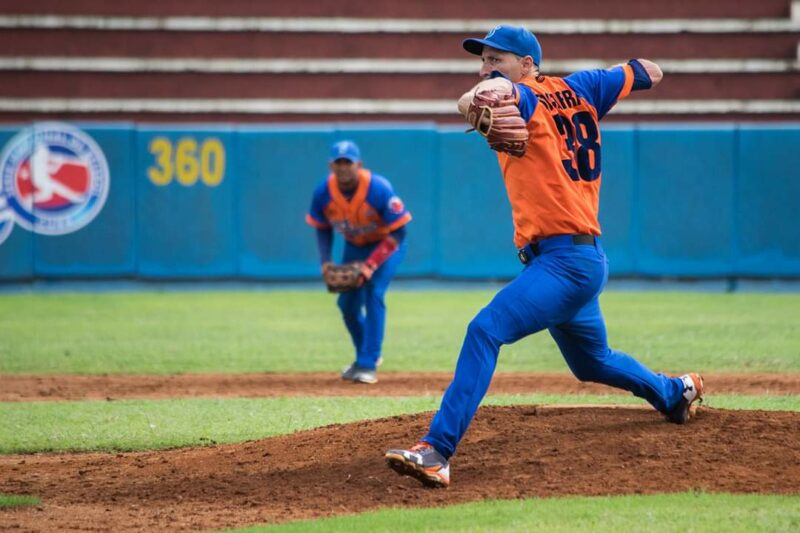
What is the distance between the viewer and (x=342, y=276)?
1020 centimetres

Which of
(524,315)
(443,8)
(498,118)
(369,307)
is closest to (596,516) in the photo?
(524,315)

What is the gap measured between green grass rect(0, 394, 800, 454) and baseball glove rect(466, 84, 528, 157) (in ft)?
9.78

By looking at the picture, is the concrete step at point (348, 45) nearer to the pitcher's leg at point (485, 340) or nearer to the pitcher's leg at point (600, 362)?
the pitcher's leg at point (600, 362)

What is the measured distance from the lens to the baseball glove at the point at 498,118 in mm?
5305

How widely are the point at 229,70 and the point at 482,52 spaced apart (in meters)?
15.5

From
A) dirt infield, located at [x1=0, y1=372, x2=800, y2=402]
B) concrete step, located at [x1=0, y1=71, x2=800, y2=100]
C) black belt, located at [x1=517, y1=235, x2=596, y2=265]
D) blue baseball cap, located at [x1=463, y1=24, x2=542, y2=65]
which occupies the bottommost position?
dirt infield, located at [x1=0, y1=372, x2=800, y2=402]

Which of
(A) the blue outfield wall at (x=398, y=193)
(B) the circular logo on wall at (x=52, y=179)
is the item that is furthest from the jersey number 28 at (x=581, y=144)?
(B) the circular logo on wall at (x=52, y=179)

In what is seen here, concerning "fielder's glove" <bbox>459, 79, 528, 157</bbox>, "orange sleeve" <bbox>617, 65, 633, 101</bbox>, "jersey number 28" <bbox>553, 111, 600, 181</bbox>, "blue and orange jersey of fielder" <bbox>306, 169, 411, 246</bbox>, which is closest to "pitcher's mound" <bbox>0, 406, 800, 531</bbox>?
"jersey number 28" <bbox>553, 111, 600, 181</bbox>

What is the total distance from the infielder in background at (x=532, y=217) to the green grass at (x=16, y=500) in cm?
173

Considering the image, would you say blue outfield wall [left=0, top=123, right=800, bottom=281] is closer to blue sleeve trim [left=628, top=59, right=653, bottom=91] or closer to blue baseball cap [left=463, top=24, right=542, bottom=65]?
blue sleeve trim [left=628, top=59, right=653, bottom=91]

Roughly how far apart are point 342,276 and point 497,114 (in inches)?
197

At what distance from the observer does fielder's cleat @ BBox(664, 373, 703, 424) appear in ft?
20.8

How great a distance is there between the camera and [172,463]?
262 inches

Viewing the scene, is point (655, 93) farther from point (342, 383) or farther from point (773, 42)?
point (342, 383)
